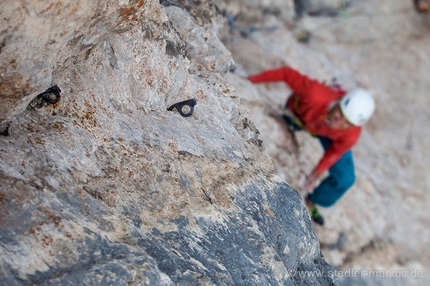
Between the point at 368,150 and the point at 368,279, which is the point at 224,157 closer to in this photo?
the point at 368,279

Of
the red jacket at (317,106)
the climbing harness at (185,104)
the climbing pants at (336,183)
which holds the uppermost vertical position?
the climbing harness at (185,104)

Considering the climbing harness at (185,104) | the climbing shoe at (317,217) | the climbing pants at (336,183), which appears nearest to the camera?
the climbing harness at (185,104)

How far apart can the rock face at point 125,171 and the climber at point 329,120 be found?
7.30ft

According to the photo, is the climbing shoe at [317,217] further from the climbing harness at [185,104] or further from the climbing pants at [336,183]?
the climbing harness at [185,104]

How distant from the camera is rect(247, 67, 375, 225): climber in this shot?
4688 millimetres

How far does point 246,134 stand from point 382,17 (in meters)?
7.03

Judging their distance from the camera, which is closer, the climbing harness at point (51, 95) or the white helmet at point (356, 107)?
the climbing harness at point (51, 95)

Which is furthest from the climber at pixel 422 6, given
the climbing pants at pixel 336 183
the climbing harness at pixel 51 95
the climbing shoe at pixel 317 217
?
the climbing harness at pixel 51 95

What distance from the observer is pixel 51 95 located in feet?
6.98

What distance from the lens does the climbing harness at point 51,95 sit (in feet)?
6.96

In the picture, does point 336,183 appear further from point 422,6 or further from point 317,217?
point 422,6

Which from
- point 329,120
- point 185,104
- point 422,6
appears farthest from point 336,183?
point 422,6

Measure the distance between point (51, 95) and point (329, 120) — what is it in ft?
12.2

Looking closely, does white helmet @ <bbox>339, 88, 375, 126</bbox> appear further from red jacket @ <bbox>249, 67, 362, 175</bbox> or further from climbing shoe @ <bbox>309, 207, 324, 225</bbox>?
climbing shoe @ <bbox>309, 207, 324, 225</bbox>
